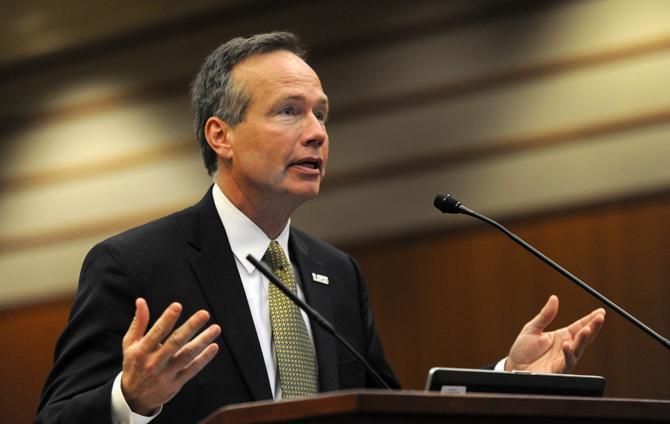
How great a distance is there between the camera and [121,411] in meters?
2.53

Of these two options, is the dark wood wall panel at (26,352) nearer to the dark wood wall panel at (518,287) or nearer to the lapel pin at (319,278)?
the dark wood wall panel at (518,287)

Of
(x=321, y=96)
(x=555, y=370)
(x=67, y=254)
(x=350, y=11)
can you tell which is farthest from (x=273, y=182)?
(x=67, y=254)

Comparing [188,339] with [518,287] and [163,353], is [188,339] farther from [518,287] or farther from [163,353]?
[518,287]

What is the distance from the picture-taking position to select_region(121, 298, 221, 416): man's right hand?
222 centimetres

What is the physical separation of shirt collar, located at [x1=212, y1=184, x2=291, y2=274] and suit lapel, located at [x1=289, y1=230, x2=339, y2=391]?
0.09 metres

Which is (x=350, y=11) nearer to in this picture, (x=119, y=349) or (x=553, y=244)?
(x=553, y=244)

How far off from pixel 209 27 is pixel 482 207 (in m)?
2.26

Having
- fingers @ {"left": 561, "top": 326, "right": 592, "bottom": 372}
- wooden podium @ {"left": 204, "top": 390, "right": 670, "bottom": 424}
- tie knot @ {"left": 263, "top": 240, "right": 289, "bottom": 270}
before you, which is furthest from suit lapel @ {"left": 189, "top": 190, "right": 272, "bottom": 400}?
wooden podium @ {"left": 204, "top": 390, "right": 670, "bottom": 424}

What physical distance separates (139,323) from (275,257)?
97 cm

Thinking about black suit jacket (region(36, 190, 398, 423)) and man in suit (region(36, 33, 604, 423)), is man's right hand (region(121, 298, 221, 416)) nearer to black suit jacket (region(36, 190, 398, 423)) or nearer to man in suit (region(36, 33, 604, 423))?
man in suit (region(36, 33, 604, 423))

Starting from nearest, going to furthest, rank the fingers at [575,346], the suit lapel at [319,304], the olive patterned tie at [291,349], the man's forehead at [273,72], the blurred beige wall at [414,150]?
the fingers at [575,346] < the olive patterned tie at [291,349] < the suit lapel at [319,304] < the man's forehead at [273,72] < the blurred beige wall at [414,150]

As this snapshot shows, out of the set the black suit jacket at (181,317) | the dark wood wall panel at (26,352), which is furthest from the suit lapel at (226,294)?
the dark wood wall panel at (26,352)

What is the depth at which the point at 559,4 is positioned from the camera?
5.68 meters

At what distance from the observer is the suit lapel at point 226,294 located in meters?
2.92
